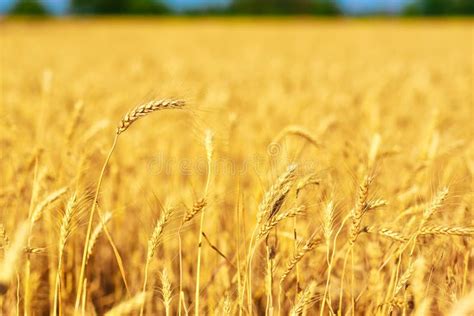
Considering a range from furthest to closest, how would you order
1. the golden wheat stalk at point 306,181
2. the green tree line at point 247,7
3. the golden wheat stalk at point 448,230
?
1. the green tree line at point 247,7
2. the golden wheat stalk at point 306,181
3. the golden wheat stalk at point 448,230

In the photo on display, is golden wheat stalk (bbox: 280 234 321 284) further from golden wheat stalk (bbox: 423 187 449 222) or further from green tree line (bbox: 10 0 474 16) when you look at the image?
green tree line (bbox: 10 0 474 16)

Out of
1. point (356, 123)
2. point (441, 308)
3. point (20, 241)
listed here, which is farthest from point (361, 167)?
point (356, 123)

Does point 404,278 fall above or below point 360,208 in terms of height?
below

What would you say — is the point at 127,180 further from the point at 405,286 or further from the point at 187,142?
the point at 405,286

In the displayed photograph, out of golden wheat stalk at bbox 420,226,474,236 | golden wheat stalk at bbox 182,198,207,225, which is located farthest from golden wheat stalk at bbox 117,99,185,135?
golden wheat stalk at bbox 420,226,474,236

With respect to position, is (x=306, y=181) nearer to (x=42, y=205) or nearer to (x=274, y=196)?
(x=274, y=196)

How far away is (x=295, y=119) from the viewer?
399 cm

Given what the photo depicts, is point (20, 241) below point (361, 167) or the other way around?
the other way around

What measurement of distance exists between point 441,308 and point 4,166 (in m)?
2.08

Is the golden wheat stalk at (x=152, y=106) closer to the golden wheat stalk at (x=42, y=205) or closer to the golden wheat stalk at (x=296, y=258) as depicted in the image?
the golden wheat stalk at (x=42, y=205)

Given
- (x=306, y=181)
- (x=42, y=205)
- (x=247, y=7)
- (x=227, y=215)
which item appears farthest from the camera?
(x=247, y=7)

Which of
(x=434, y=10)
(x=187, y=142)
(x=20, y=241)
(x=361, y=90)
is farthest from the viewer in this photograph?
(x=434, y=10)

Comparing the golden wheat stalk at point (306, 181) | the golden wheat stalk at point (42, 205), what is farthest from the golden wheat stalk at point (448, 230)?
the golden wheat stalk at point (42, 205)

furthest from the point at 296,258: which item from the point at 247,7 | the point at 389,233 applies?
the point at 247,7
